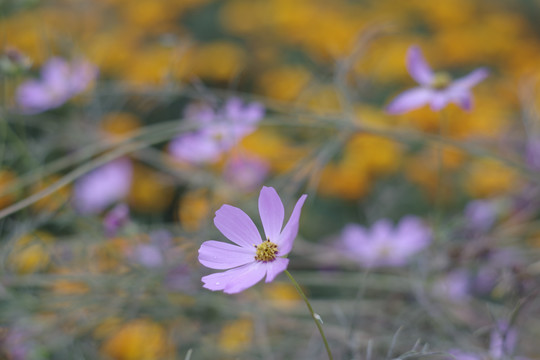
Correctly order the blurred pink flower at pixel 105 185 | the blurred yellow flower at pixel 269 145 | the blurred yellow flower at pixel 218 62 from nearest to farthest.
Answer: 1. the blurred pink flower at pixel 105 185
2. the blurred yellow flower at pixel 269 145
3. the blurred yellow flower at pixel 218 62

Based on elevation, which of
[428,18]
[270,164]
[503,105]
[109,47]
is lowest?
[270,164]

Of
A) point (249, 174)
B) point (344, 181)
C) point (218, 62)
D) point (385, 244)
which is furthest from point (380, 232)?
point (218, 62)

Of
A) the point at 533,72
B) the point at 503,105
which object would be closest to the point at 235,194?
the point at 503,105

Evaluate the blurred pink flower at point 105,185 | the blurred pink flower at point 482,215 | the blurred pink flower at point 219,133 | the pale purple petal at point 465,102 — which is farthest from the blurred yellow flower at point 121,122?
the pale purple petal at point 465,102

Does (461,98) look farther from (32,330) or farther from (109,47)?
(109,47)

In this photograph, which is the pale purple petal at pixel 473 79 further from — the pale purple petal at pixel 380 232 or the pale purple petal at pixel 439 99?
the pale purple petal at pixel 380 232

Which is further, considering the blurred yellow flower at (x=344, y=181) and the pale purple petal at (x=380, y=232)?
A: the blurred yellow flower at (x=344, y=181)

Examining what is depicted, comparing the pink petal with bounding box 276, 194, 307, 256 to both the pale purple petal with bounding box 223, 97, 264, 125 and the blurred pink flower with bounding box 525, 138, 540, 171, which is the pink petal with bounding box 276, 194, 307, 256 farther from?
the blurred pink flower with bounding box 525, 138, 540, 171

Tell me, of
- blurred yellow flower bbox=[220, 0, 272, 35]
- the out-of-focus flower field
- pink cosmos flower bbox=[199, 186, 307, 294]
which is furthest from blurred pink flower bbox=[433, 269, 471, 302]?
blurred yellow flower bbox=[220, 0, 272, 35]
